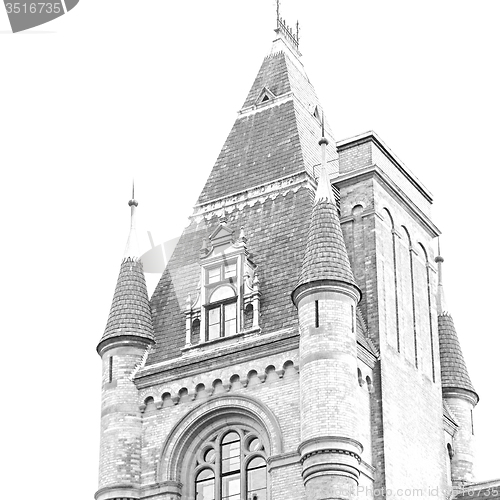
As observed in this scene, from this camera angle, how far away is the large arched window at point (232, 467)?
56.9m

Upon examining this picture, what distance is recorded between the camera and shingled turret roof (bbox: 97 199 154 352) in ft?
200

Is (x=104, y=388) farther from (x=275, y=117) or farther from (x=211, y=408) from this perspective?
(x=275, y=117)

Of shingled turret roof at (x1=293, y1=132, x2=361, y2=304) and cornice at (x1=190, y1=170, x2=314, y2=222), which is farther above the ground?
cornice at (x1=190, y1=170, x2=314, y2=222)

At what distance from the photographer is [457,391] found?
64.8m

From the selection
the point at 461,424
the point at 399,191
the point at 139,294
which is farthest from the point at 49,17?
the point at 461,424

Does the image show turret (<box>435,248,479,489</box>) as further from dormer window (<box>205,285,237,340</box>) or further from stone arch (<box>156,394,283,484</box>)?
dormer window (<box>205,285,237,340</box>)

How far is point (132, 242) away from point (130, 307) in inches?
120

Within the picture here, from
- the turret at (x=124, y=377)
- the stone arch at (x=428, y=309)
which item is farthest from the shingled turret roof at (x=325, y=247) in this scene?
the turret at (x=124, y=377)

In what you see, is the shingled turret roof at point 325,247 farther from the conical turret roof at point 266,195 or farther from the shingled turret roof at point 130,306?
the shingled turret roof at point 130,306

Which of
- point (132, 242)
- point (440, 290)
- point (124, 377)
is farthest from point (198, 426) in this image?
point (440, 290)

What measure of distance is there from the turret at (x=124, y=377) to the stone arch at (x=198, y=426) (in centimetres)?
110

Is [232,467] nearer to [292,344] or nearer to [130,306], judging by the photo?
[292,344]

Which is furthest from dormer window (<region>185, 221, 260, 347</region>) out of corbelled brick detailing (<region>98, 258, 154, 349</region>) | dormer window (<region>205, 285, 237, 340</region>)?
corbelled brick detailing (<region>98, 258, 154, 349</region>)

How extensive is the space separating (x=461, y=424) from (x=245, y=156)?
1253 cm
